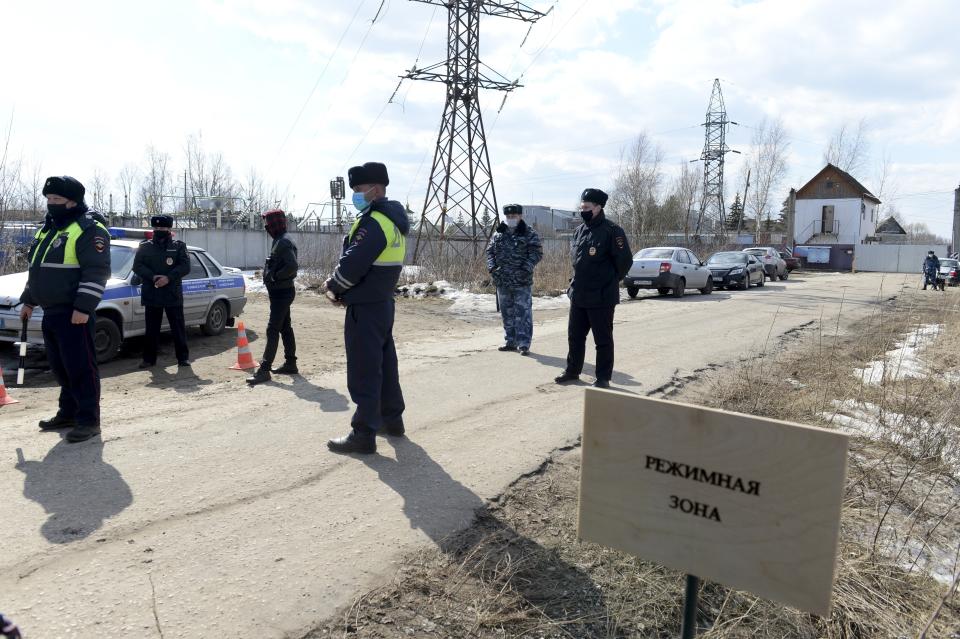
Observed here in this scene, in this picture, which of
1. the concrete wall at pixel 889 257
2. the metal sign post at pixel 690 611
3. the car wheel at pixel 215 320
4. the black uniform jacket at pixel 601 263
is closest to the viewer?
the metal sign post at pixel 690 611

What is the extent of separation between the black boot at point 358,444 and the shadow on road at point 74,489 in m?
1.33

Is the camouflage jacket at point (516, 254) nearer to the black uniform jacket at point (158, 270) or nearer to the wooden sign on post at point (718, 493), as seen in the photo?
the black uniform jacket at point (158, 270)

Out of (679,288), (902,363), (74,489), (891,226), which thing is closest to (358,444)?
(74,489)

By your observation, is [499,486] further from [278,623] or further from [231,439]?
[231,439]

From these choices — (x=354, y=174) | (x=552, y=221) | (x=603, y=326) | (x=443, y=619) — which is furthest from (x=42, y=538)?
(x=552, y=221)

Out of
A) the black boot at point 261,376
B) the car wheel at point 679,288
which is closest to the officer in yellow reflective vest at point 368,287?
the black boot at point 261,376

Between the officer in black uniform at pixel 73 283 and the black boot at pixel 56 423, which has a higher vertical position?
A: the officer in black uniform at pixel 73 283

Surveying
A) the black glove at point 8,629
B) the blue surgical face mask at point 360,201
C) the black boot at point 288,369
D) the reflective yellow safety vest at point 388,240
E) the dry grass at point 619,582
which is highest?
the blue surgical face mask at point 360,201

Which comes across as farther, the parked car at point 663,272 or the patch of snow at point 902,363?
the parked car at point 663,272

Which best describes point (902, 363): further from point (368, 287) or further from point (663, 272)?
point (663, 272)

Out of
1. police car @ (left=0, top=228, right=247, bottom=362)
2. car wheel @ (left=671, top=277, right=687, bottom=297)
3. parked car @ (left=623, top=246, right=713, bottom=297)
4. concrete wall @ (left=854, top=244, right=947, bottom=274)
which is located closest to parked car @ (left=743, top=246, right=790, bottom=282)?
parked car @ (left=623, top=246, right=713, bottom=297)

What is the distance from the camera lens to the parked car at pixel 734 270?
22734mm

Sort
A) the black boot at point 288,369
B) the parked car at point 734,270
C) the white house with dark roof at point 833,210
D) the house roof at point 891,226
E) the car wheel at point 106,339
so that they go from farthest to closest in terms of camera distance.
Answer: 1. the house roof at point 891,226
2. the white house with dark roof at point 833,210
3. the parked car at point 734,270
4. the car wheel at point 106,339
5. the black boot at point 288,369

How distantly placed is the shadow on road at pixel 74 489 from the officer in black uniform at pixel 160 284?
3.65 m
